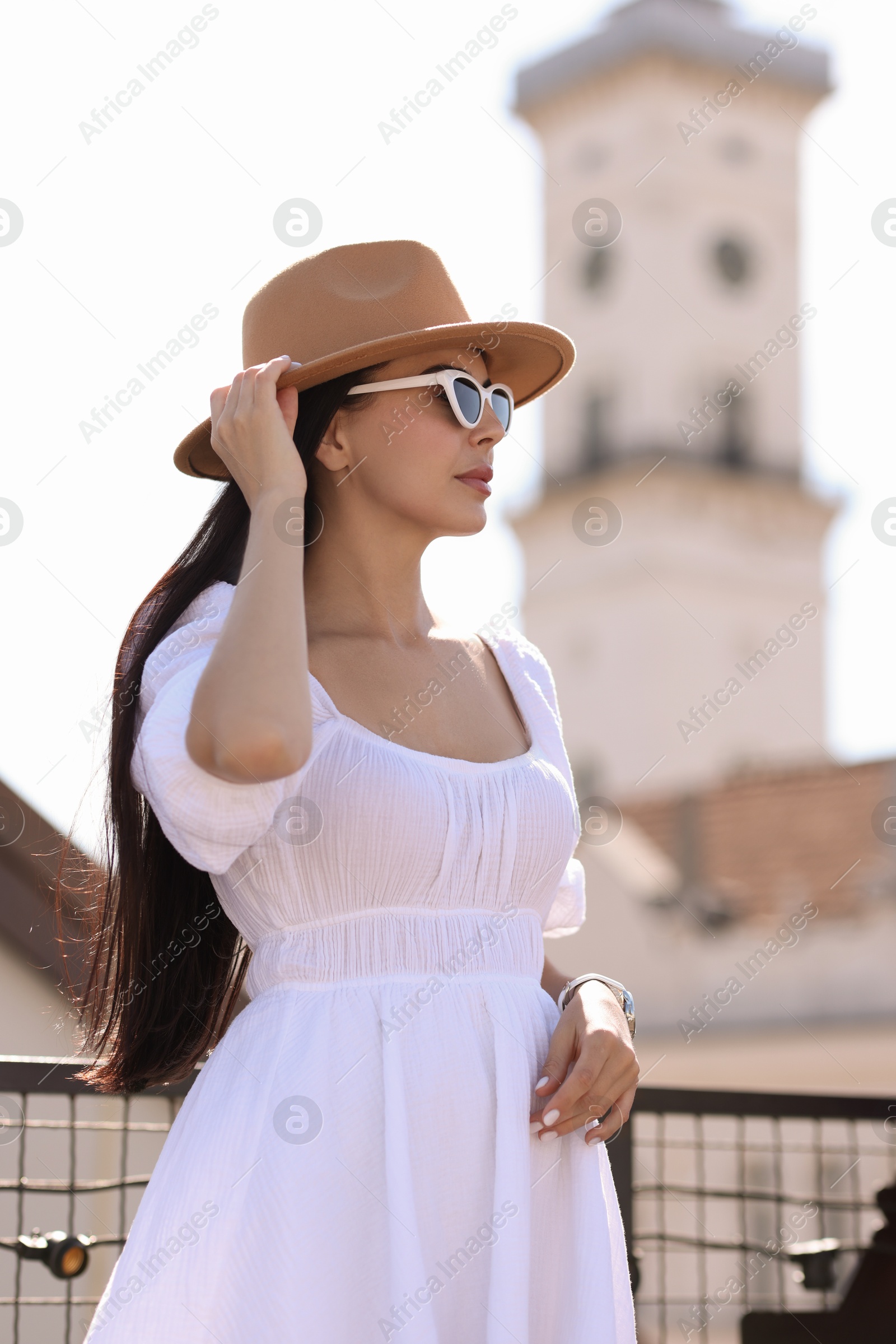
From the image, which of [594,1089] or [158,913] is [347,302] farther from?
[594,1089]

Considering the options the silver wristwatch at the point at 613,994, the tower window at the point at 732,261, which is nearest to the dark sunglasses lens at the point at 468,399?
the silver wristwatch at the point at 613,994

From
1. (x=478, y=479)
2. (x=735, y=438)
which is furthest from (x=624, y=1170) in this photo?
(x=735, y=438)

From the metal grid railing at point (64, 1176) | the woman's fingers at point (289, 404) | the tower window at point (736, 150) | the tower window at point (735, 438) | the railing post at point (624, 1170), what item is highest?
the woman's fingers at point (289, 404)

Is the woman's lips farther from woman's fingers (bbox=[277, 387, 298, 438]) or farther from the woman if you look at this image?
woman's fingers (bbox=[277, 387, 298, 438])

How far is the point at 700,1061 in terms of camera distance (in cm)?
2334

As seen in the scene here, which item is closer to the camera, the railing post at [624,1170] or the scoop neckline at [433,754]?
the scoop neckline at [433,754]

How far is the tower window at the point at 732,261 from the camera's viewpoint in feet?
130

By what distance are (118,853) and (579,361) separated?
3774 centimetres

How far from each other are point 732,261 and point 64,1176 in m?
38.1

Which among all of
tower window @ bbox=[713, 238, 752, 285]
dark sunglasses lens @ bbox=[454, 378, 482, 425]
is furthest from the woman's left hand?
tower window @ bbox=[713, 238, 752, 285]

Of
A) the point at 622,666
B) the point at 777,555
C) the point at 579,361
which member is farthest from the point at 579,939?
the point at 579,361

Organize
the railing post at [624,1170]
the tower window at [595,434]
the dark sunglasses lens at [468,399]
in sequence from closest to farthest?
1. the dark sunglasses lens at [468,399]
2. the railing post at [624,1170]
3. the tower window at [595,434]

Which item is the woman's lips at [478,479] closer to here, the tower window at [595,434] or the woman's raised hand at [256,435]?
the woman's raised hand at [256,435]

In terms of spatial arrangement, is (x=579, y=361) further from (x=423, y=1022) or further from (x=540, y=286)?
(x=423, y=1022)
